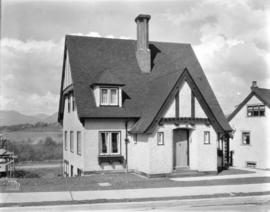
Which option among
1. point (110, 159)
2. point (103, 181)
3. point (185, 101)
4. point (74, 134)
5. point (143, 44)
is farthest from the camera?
point (143, 44)

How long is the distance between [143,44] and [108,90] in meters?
5.95

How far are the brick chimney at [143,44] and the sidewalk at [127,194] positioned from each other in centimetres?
1267

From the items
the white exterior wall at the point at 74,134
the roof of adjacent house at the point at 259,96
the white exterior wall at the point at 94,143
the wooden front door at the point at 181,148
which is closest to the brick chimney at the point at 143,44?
the white exterior wall at the point at 94,143

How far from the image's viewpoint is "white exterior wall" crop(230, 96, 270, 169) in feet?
119

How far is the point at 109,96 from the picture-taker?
2438 cm

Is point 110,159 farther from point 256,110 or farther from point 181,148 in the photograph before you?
point 256,110

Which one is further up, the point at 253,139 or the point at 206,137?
the point at 206,137

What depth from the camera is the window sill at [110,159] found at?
23703mm

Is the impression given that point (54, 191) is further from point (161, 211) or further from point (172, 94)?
point (172, 94)

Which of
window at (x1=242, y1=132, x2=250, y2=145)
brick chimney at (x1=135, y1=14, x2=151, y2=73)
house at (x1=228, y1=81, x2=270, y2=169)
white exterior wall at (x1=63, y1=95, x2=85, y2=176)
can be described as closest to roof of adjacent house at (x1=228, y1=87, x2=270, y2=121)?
house at (x1=228, y1=81, x2=270, y2=169)

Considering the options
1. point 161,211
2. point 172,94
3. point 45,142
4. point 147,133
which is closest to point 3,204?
point 161,211

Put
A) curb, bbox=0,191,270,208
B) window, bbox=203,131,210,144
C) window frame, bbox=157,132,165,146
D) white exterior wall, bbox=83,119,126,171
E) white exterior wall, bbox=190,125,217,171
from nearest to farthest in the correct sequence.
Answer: curb, bbox=0,191,270,208 → window frame, bbox=157,132,165,146 → white exterior wall, bbox=190,125,217,171 → window, bbox=203,131,210,144 → white exterior wall, bbox=83,119,126,171

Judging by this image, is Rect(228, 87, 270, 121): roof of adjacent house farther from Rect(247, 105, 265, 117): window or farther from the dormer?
the dormer

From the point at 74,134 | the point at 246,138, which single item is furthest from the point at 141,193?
the point at 246,138
